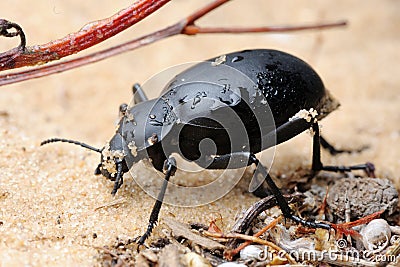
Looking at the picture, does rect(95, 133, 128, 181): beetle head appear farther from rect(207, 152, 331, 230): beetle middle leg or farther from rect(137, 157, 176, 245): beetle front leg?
rect(207, 152, 331, 230): beetle middle leg

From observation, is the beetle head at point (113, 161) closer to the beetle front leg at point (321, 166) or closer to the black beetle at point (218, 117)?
the black beetle at point (218, 117)

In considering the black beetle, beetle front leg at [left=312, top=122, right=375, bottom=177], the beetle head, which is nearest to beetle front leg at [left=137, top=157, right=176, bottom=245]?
the black beetle

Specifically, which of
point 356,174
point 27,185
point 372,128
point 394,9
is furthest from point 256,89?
point 394,9

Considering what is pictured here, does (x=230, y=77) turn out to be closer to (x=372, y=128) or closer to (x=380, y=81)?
(x=372, y=128)

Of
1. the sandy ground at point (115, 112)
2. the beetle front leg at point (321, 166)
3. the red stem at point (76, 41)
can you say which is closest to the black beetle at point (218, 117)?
the beetle front leg at point (321, 166)

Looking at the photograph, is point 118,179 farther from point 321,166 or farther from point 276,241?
point 321,166

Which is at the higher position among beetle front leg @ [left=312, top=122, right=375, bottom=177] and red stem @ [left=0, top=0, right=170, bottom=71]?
red stem @ [left=0, top=0, right=170, bottom=71]
